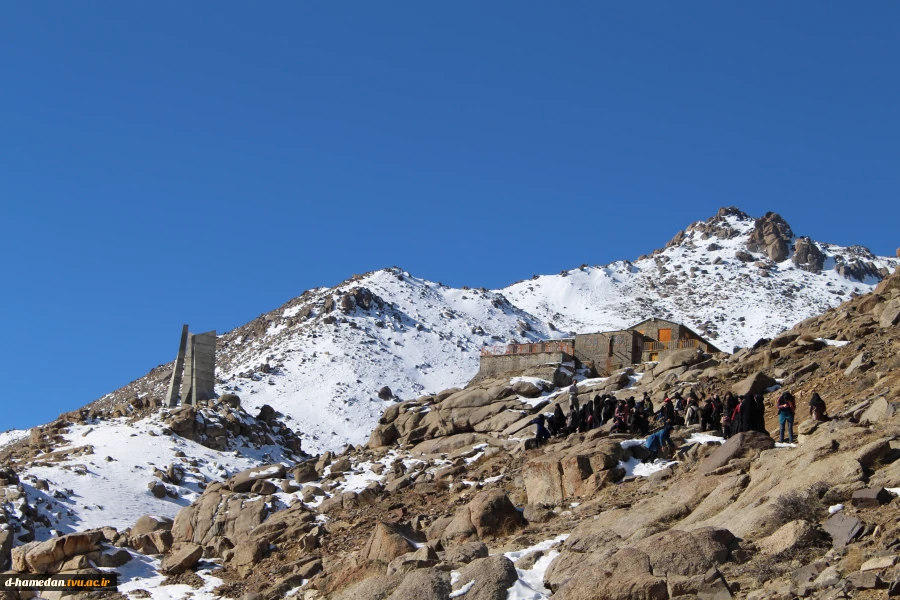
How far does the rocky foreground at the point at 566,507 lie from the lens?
40.0ft

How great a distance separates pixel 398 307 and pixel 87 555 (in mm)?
69992

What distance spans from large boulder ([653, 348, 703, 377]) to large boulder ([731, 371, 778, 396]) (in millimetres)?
6365

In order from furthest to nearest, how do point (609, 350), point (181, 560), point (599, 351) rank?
point (599, 351)
point (609, 350)
point (181, 560)

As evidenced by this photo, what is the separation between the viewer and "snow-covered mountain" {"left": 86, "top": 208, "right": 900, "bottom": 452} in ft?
220

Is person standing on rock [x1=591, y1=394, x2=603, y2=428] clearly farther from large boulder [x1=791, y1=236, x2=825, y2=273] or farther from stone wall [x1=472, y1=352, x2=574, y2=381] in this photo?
large boulder [x1=791, y1=236, x2=825, y2=273]

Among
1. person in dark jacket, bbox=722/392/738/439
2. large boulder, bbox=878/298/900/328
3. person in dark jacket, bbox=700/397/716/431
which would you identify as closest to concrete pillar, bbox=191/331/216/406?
person in dark jacket, bbox=700/397/716/431

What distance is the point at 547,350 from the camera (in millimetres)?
40906

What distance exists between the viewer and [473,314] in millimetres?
95625

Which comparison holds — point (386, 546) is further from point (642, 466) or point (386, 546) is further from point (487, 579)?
point (642, 466)

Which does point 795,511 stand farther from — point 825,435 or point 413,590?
A: point 413,590

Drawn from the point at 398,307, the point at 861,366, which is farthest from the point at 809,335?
the point at 398,307

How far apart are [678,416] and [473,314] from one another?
7011 cm

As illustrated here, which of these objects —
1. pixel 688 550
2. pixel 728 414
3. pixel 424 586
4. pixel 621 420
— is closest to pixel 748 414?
pixel 728 414

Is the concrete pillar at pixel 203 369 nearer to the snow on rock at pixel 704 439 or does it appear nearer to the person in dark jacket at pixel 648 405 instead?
the person in dark jacket at pixel 648 405
